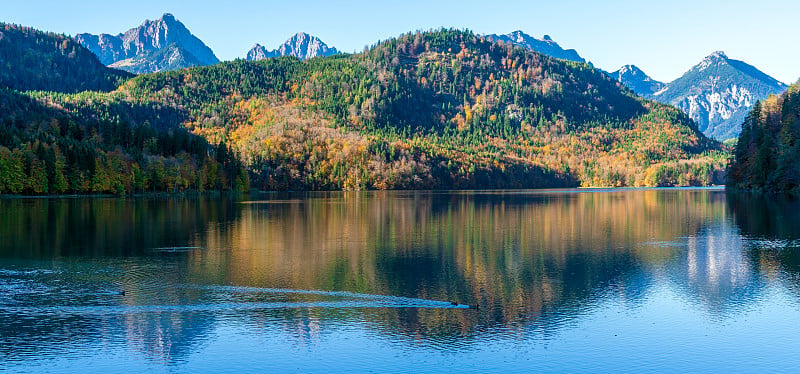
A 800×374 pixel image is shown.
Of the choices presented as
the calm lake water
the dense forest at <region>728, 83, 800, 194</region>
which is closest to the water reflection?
the calm lake water

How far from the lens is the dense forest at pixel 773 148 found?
154000 mm

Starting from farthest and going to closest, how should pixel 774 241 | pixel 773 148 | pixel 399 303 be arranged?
pixel 773 148
pixel 774 241
pixel 399 303

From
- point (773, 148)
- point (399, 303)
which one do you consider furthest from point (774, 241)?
point (773, 148)

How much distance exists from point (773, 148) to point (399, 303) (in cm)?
16023

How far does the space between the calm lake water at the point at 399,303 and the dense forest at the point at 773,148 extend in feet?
345

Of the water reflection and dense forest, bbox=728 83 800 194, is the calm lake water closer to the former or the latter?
the water reflection

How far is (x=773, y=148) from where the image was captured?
16450cm

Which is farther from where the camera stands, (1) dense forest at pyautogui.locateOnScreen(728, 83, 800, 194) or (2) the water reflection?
(1) dense forest at pyautogui.locateOnScreen(728, 83, 800, 194)

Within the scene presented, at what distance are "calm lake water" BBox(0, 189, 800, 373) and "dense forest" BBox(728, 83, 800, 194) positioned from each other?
105043mm

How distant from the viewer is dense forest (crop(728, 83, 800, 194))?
154000 millimetres

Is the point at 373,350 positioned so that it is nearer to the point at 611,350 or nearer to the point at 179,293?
the point at 611,350

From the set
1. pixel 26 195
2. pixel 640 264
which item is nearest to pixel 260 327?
pixel 640 264

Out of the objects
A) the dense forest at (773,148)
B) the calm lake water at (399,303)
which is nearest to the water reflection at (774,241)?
the calm lake water at (399,303)

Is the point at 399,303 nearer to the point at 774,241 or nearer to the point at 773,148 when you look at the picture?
the point at 774,241
